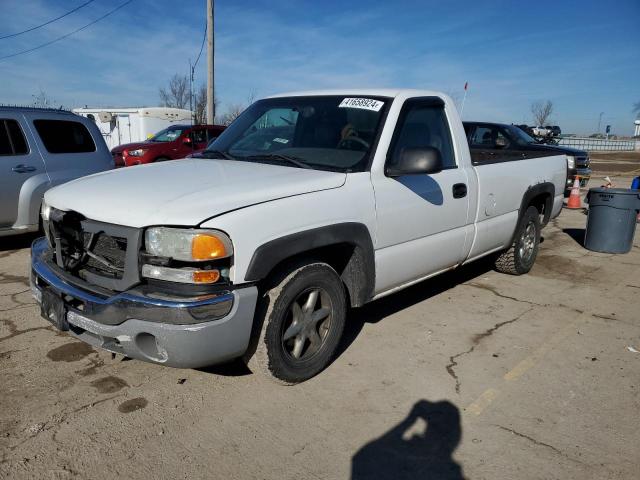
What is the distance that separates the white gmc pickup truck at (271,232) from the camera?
2648 mm

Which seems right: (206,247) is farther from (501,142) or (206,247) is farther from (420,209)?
(501,142)

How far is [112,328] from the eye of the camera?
2701 millimetres

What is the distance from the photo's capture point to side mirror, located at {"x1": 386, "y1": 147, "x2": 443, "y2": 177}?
3.41m

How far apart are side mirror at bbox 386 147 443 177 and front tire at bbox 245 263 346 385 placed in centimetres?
87

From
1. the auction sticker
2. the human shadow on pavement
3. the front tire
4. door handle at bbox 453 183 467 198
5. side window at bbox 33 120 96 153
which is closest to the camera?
the human shadow on pavement

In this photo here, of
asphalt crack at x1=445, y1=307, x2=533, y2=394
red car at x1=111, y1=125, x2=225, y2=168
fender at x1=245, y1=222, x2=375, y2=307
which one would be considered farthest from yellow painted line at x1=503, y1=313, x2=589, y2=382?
red car at x1=111, y1=125, x2=225, y2=168

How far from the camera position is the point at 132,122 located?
25672 mm

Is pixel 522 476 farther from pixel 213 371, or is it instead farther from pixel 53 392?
pixel 53 392

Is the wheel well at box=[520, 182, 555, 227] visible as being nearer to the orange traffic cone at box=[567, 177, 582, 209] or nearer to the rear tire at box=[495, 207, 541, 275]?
the rear tire at box=[495, 207, 541, 275]

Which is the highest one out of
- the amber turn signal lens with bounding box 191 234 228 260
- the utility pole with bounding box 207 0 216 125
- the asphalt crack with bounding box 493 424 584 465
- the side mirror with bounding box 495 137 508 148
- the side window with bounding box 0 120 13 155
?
the utility pole with bounding box 207 0 216 125

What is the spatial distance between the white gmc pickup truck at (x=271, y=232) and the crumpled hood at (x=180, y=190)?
0.03 ft

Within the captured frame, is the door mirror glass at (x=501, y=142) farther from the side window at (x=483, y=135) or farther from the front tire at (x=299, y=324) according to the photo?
the front tire at (x=299, y=324)

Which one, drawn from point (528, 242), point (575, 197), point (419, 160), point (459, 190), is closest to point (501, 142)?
point (575, 197)

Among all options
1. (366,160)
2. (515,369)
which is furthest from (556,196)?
(366,160)
